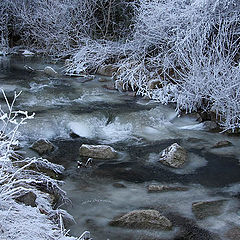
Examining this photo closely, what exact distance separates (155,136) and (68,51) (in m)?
7.49

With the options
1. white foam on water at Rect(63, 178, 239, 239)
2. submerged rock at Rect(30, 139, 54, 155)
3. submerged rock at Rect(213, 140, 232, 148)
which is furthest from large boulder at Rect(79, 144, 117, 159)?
submerged rock at Rect(213, 140, 232, 148)

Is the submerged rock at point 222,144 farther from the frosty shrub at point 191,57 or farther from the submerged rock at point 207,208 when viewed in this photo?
the submerged rock at point 207,208

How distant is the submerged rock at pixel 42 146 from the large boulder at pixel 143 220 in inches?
94.0

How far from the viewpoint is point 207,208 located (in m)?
4.66

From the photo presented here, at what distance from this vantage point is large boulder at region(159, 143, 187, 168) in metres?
5.95

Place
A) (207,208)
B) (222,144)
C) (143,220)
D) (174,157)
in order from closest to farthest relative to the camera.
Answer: (143,220), (207,208), (174,157), (222,144)

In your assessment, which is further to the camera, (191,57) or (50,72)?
(50,72)

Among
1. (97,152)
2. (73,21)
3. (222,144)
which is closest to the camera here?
(97,152)

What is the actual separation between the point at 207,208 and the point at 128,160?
1821 mm

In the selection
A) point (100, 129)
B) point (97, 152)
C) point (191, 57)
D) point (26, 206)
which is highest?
point (191, 57)

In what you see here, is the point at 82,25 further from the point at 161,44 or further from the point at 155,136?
the point at 155,136

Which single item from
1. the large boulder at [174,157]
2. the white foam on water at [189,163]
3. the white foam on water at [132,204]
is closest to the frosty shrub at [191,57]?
the white foam on water at [189,163]

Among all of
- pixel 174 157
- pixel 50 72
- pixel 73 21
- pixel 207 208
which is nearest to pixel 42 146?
pixel 174 157

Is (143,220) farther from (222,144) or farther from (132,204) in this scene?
(222,144)
